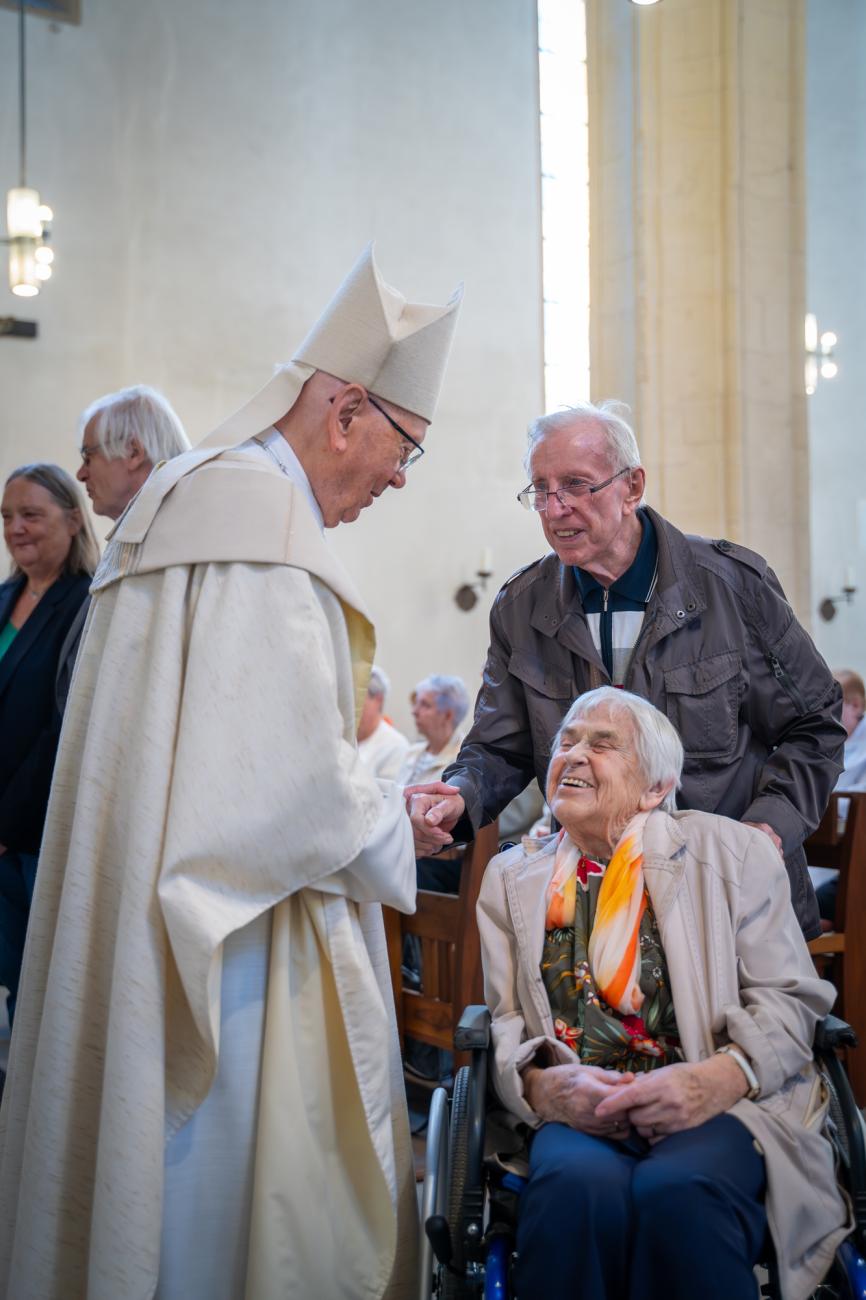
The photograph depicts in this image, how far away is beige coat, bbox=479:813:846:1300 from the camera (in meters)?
2.11

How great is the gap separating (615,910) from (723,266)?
6.35 metres

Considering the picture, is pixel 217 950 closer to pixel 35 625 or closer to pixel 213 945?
pixel 213 945

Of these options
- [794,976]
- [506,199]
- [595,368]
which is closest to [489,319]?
[506,199]

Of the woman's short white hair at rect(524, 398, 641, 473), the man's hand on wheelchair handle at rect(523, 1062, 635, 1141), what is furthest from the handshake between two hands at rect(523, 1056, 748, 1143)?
the woman's short white hair at rect(524, 398, 641, 473)

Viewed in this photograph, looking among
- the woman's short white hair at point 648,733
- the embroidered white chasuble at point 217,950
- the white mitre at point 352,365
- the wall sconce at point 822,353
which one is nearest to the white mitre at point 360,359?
the white mitre at point 352,365

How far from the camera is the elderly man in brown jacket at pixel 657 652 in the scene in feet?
9.20

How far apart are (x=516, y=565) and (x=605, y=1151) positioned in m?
8.21

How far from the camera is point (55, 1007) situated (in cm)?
201

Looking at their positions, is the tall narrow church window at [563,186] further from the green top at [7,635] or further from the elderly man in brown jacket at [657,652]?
the elderly man in brown jacket at [657,652]

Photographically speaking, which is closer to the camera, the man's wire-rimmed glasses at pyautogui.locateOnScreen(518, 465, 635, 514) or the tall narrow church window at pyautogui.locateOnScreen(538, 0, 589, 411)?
the man's wire-rimmed glasses at pyautogui.locateOnScreen(518, 465, 635, 514)

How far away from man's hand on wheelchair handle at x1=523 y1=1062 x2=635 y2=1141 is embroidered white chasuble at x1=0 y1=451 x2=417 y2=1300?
0.28 meters

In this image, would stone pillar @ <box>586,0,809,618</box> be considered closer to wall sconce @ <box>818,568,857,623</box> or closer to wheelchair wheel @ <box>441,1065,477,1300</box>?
wall sconce @ <box>818,568,857,623</box>

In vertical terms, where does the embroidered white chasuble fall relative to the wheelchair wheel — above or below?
above

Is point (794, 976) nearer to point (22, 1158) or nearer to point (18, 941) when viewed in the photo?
point (22, 1158)
